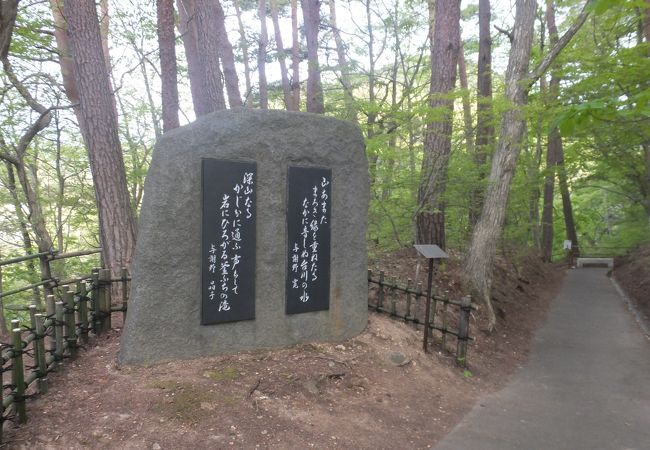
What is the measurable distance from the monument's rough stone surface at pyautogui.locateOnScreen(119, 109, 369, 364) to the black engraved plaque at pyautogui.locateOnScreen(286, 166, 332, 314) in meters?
0.08

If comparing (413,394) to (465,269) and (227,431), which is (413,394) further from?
(465,269)

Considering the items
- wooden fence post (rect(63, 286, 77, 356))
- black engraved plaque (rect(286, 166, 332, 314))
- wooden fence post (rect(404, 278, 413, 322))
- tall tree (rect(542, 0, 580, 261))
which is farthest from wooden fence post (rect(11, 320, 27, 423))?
tall tree (rect(542, 0, 580, 261))

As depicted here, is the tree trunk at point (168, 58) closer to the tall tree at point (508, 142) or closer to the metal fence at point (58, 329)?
the metal fence at point (58, 329)

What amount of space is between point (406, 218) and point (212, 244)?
4.84m

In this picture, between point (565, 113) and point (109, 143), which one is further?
point (109, 143)

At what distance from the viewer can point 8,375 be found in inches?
151

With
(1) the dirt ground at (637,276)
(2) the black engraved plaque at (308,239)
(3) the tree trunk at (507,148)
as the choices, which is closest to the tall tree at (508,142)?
(3) the tree trunk at (507,148)

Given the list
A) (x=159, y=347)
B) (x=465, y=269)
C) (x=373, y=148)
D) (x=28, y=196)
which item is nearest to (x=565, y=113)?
(x=159, y=347)

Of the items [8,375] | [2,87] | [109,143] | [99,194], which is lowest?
[8,375]

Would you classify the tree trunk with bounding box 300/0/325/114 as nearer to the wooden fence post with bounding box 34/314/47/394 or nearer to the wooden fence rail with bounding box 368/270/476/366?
the wooden fence rail with bounding box 368/270/476/366

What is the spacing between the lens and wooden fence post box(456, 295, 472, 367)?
5.29 metres

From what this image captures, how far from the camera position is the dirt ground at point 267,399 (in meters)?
3.17

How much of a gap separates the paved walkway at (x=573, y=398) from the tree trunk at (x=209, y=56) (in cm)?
689

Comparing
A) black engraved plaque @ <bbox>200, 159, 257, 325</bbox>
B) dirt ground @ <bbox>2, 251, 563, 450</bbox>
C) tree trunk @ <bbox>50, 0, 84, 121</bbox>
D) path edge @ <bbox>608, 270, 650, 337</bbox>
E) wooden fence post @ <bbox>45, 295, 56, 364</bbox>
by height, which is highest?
tree trunk @ <bbox>50, 0, 84, 121</bbox>
